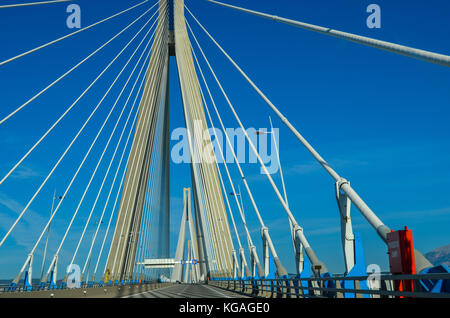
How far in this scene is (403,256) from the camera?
721 cm

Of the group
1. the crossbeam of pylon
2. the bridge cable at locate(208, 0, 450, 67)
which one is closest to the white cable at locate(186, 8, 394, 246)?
the crossbeam of pylon

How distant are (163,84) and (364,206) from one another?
1207 inches

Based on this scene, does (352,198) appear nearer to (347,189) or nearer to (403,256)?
(347,189)

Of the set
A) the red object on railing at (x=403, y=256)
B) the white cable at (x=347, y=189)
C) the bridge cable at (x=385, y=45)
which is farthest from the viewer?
the white cable at (x=347, y=189)

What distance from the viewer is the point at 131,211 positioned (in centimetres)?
3216

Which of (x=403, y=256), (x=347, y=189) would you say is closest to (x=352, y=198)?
(x=347, y=189)

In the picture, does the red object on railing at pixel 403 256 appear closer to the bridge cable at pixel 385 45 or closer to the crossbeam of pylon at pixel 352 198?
the crossbeam of pylon at pixel 352 198

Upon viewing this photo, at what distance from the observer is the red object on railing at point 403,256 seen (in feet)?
23.4

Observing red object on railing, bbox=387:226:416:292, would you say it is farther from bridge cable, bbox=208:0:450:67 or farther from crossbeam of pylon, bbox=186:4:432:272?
bridge cable, bbox=208:0:450:67

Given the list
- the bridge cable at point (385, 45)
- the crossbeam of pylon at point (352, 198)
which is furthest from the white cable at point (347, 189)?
the bridge cable at point (385, 45)

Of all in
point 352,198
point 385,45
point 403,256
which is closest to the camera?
point 403,256

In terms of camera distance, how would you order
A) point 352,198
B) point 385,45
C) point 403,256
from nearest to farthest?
1. point 403,256
2. point 385,45
3. point 352,198
